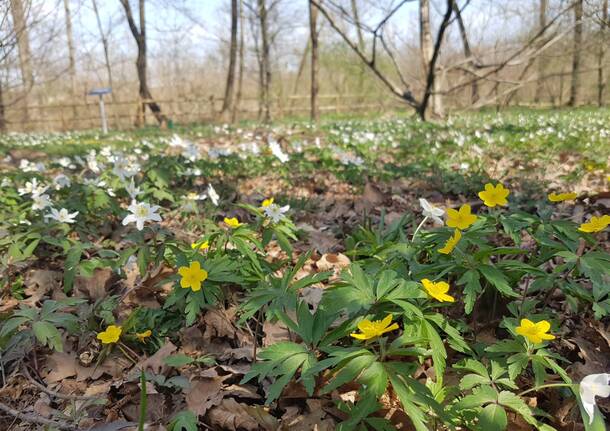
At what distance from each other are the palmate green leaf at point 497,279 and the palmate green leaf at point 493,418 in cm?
33

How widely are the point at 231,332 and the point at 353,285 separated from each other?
662 mm

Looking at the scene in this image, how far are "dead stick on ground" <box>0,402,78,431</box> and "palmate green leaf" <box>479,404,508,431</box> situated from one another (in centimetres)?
114

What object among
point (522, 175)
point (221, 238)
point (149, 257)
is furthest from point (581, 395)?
point (522, 175)

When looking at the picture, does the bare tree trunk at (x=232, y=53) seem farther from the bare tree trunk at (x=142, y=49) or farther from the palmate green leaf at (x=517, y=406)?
the palmate green leaf at (x=517, y=406)

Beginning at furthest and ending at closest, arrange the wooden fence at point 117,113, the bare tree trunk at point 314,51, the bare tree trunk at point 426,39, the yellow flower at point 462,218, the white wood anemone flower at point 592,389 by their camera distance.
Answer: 1. the wooden fence at point 117,113
2. the bare tree trunk at point 314,51
3. the bare tree trunk at point 426,39
4. the yellow flower at point 462,218
5. the white wood anemone flower at point 592,389

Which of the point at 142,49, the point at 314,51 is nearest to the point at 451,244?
the point at 314,51

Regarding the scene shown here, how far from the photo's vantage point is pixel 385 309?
127cm

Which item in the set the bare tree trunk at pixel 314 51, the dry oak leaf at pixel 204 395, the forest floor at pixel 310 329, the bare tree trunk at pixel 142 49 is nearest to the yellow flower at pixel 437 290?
the forest floor at pixel 310 329

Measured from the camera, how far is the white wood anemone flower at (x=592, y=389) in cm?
99

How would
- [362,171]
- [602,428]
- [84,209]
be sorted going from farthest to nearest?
1. [362,171]
2. [84,209]
3. [602,428]

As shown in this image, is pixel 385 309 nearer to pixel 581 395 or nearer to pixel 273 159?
pixel 581 395

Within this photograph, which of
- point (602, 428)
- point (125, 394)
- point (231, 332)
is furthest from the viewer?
point (231, 332)

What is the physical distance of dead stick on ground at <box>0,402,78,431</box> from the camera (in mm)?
1340

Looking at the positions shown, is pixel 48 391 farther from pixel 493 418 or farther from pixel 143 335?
pixel 493 418
